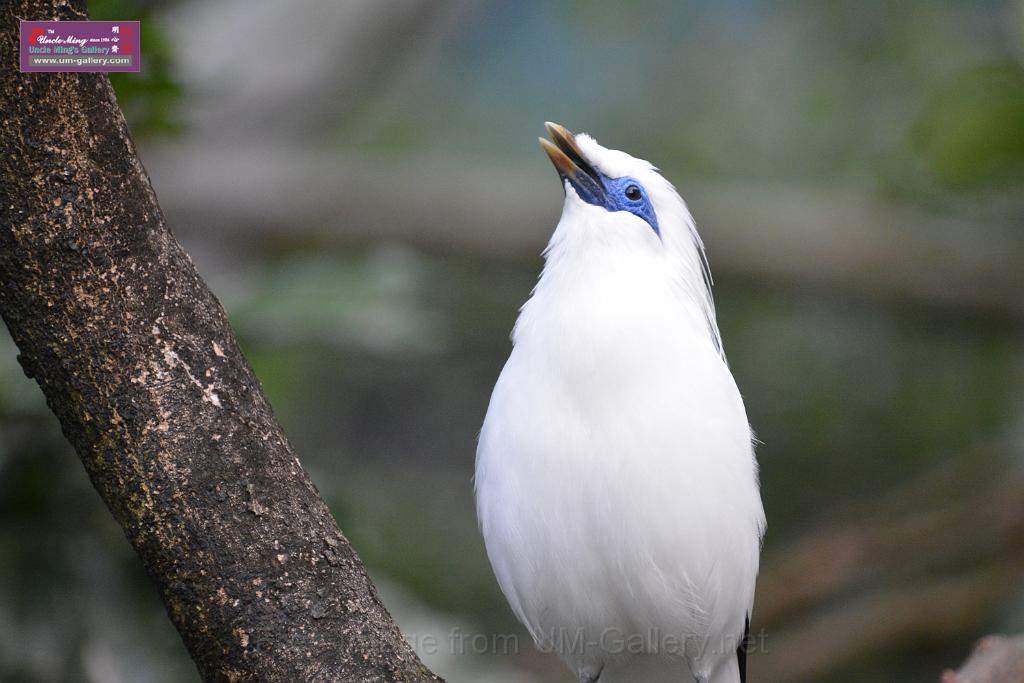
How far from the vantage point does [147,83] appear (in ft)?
12.8

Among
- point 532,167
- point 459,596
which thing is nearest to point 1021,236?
point 532,167

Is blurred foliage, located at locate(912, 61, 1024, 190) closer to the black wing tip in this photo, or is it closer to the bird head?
the bird head

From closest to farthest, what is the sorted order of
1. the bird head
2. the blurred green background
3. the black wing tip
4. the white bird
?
1. the white bird
2. the bird head
3. the black wing tip
4. the blurred green background

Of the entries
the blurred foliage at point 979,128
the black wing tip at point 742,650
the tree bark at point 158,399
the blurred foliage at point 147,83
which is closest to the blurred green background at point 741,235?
the blurred foliage at point 979,128

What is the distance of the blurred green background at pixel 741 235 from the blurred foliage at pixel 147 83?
0.31 metres

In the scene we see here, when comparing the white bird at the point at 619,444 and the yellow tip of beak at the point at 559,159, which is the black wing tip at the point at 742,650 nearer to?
the white bird at the point at 619,444

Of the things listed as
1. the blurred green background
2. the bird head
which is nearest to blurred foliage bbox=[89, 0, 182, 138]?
the blurred green background

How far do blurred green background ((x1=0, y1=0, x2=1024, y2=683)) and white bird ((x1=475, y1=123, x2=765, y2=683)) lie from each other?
132cm

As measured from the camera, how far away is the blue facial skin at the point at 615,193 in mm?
3248

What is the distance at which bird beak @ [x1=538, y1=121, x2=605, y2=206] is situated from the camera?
3.25 m

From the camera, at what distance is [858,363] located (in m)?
7.07

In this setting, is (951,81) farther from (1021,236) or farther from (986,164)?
(1021,236)

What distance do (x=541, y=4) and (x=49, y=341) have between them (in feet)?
20.4

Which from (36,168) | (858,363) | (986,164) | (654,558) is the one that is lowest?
(858,363)
